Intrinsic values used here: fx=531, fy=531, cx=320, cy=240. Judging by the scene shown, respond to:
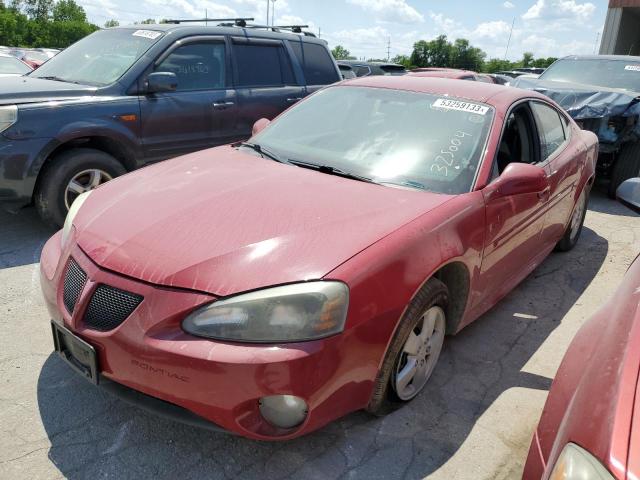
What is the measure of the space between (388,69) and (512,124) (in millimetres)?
12596

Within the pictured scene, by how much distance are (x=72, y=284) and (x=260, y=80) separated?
412 centimetres

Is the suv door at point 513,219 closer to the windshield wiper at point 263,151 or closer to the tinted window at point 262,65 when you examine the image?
the windshield wiper at point 263,151

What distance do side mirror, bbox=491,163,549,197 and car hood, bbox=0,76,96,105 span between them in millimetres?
3499

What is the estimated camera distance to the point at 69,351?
2.24 meters

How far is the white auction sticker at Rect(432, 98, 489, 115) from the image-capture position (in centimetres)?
316

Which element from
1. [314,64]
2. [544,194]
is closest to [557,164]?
[544,194]

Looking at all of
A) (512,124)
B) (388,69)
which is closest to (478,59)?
(388,69)

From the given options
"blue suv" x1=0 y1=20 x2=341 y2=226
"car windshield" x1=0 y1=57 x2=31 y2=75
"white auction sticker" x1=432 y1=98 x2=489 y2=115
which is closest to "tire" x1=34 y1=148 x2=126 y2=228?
"blue suv" x1=0 y1=20 x2=341 y2=226

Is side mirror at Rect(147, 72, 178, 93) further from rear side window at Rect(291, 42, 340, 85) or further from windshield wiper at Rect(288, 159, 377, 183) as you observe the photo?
windshield wiper at Rect(288, 159, 377, 183)

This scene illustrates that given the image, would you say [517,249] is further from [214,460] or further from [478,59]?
[478,59]

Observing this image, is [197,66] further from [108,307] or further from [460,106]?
[108,307]

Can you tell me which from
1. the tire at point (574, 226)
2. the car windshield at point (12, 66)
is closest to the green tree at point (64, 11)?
the car windshield at point (12, 66)

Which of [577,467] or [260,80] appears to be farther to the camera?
[260,80]

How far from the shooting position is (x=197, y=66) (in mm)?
5297
